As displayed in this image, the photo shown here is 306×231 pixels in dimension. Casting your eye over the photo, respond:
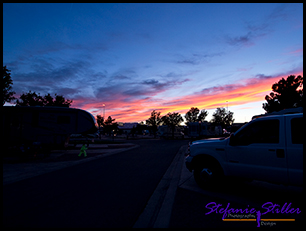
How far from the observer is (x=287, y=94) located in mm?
34125

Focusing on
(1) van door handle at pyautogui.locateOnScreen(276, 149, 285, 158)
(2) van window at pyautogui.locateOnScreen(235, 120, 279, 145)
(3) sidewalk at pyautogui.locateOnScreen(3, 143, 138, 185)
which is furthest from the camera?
(3) sidewalk at pyautogui.locateOnScreen(3, 143, 138, 185)

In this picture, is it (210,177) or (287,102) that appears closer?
(210,177)

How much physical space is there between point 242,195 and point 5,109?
18.7 meters

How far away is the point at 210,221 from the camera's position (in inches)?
144

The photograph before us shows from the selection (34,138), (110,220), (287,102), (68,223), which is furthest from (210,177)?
(287,102)

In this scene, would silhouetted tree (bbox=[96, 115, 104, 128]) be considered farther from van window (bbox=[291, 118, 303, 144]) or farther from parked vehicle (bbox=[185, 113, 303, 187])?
van window (bbox=[291, 118, 303, 144])

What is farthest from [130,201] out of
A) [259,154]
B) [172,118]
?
[172,118]

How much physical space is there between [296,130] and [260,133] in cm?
78

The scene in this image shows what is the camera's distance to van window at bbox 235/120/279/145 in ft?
15.2

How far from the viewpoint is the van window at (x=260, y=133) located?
4.63 metres

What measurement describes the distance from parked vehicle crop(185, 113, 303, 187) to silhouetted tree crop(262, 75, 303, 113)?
120 ft

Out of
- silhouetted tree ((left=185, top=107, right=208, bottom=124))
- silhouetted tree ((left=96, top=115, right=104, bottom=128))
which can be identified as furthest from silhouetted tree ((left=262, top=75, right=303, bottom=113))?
silhouetted tree ((left=96, top=115, right=104, bottom=128))

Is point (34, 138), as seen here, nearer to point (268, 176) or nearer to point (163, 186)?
point (163, 186)

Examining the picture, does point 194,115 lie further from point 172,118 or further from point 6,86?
point 6,86
